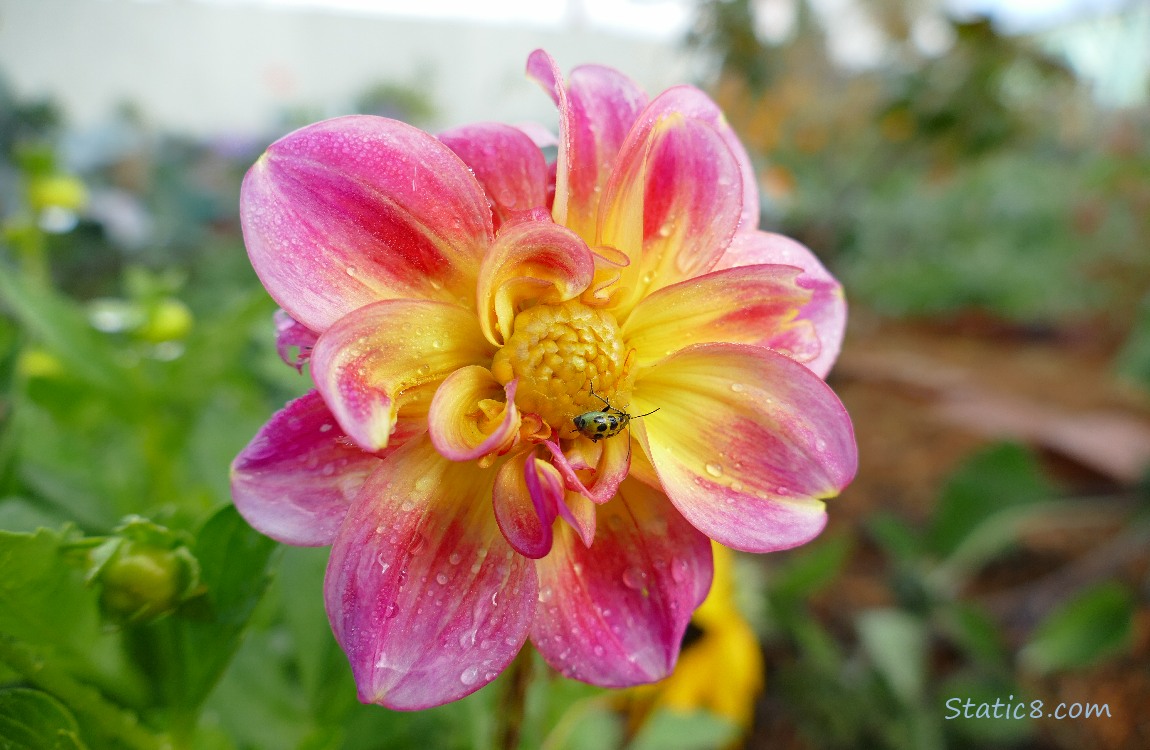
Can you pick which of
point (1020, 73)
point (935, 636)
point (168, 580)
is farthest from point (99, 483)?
point (1020, 73)

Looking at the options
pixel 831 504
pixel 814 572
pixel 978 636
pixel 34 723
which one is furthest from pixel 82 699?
pixel 831 504

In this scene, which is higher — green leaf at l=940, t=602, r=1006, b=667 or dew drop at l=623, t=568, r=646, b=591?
dew drop at l=623, t=568, r=646, b=591

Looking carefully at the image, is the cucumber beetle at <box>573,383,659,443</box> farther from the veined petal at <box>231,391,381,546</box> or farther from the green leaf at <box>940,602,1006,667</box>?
the green leaf at <box>940,602,1006,667</box>

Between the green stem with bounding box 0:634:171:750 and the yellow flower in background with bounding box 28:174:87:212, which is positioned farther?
the yellow flower in background with bounding box 28:174:87:212

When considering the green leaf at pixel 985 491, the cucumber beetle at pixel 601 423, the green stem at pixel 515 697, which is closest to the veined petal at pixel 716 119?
the cucumber beetle at pixel 601 423

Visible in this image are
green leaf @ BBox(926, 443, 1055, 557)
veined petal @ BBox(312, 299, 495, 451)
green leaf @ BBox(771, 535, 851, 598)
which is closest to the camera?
veined petal @ BBox(312, 299, 495, 451)

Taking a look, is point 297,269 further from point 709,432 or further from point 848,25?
point 848,25

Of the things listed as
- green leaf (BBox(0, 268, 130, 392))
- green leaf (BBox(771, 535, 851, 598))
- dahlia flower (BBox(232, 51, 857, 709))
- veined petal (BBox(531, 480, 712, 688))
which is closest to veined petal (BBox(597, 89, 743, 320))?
dahlia flower (BBox(232, 51, 857, 709))

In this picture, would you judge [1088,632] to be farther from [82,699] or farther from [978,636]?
[82,699]
